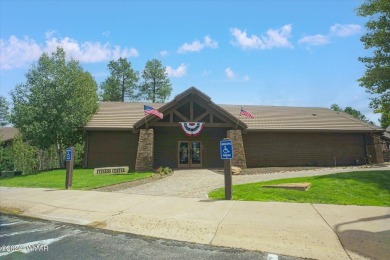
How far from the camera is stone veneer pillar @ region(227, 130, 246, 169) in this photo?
64.7 feet

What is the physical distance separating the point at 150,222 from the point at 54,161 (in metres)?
23.9

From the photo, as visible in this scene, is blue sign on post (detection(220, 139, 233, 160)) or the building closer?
blue sign on post (detection(220, 139, 233, 160))

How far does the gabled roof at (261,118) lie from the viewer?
20500 mm

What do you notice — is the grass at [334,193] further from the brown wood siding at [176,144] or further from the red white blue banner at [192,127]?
the brown wood siding at [176,144]

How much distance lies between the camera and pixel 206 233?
224 inches

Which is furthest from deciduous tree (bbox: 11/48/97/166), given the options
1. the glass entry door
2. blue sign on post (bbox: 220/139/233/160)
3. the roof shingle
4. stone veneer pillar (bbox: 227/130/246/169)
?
blue sign on post (bbox: 220/139/233/160)

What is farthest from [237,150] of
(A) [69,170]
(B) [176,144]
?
(A) [69,170]

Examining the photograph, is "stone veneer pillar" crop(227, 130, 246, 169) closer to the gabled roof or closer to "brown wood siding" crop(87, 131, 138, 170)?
the gabled roof

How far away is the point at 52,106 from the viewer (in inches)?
848

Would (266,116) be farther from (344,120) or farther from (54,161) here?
(54,161)

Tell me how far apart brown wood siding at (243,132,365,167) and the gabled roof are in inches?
29.0

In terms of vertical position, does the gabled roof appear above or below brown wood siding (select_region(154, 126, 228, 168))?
above

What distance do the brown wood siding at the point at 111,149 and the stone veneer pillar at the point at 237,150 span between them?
300 inches

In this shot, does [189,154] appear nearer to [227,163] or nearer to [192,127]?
[192,127]
